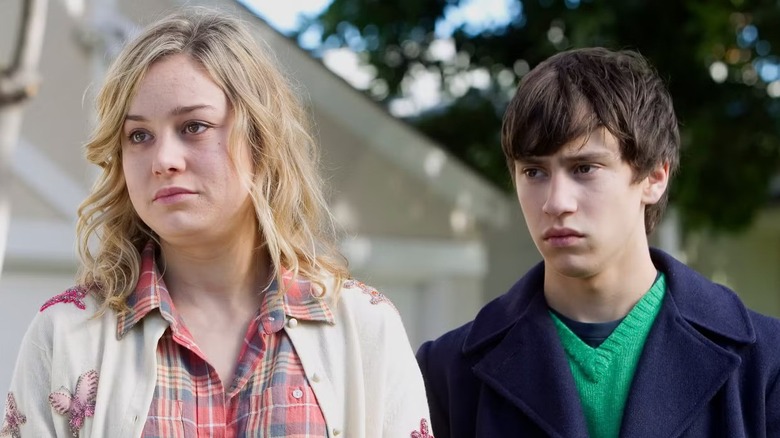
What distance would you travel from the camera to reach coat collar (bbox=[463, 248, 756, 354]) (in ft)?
8.32

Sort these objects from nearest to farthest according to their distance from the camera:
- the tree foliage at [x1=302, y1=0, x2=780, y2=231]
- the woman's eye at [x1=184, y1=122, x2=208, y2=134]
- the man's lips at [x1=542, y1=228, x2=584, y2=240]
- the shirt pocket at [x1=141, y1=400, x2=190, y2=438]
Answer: the shirt pocket at [x1=141, y1=400, x2=190, y2=438], the woman's eye at [x1=184, y1=122, x2=208, y2=134], the man's lips at [x1=542, y1=228, x2=584, y2=240], the tree foliage at [x1=302, y1=0, x2=780, y2=231]

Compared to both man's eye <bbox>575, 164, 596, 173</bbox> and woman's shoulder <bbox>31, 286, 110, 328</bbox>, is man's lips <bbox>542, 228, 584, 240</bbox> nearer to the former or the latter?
man's eye <bbox>575, 164, 596, 173</bbox>

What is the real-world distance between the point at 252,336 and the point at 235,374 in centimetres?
10

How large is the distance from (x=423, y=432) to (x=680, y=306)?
76cm

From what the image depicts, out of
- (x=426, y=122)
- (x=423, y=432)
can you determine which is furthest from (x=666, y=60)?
(x=423, y=432)

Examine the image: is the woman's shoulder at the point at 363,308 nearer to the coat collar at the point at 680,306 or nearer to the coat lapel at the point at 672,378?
the coat collar at the point at 680,306

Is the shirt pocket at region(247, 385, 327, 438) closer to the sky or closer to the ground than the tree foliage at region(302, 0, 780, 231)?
closer to the ground

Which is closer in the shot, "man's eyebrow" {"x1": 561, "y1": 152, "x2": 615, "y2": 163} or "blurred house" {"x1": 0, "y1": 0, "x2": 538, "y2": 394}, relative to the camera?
"man's eyebrow" {"x1": 561, "y1": 152, "x2": 615, "y2": 163}

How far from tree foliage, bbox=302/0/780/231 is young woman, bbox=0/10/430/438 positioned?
3.86m

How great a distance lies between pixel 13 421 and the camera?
6.65 ft

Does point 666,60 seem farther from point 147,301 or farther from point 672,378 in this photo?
point 147,301

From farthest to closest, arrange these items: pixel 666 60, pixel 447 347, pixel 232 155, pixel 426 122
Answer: pixel 426 122 < pixel 666 60 < pixel 447 347 < pixel 232 155

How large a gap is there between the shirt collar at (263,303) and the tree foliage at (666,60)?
12.7ft

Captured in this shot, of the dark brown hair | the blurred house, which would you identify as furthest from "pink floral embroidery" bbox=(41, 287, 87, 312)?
the blurred house
